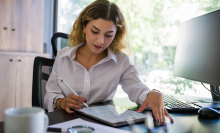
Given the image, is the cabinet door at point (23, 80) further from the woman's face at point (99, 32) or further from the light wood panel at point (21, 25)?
the woman's face at point (99, 32)

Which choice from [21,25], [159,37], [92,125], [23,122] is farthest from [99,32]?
[159,37]

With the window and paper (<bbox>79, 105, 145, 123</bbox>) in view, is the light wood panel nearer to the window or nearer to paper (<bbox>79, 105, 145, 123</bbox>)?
the window

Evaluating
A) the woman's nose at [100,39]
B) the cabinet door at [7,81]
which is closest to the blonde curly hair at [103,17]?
the woman's nose at [100,39]

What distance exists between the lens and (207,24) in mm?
1161

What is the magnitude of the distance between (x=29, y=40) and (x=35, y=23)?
0.81 ft

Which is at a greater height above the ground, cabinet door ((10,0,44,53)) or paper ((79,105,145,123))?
cabinet door ((10,0,44,53))

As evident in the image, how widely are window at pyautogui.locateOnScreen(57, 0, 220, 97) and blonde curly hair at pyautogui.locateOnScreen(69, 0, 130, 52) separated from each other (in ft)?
5.44

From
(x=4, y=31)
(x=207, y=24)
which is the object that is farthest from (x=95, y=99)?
(x=4, y=31)

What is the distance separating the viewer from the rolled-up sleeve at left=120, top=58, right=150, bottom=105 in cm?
114

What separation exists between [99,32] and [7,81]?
176cm

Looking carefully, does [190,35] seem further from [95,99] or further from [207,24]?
[95,99]

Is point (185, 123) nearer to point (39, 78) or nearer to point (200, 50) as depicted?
point (200, 50)

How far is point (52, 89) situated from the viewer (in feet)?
4.04

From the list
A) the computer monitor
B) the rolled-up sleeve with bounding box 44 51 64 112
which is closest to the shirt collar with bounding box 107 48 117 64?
the rolled-up sleeve with bounding box 44 51 64 112
